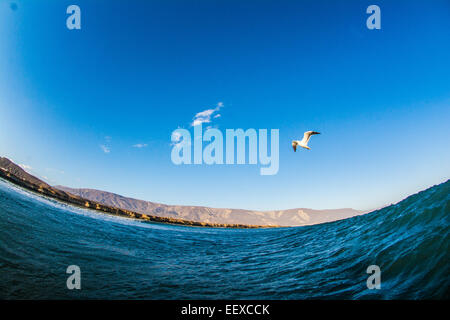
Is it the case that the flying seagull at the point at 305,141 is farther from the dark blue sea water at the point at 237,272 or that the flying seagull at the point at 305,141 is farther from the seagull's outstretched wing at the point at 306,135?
the dark blue sea water at the point at 237,272

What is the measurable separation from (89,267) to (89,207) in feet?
127
